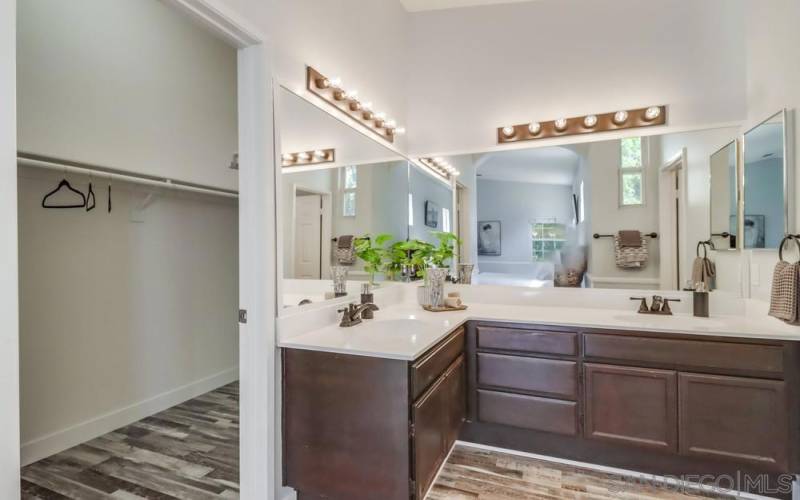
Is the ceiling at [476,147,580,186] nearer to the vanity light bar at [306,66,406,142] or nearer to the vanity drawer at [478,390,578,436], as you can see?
the vanity light bar at [306,66,406,142]

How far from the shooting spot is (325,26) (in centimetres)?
217

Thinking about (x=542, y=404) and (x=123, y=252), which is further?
(x=123, y=252)

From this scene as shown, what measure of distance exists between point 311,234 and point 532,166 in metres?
1.76

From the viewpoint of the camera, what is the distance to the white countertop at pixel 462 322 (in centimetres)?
175

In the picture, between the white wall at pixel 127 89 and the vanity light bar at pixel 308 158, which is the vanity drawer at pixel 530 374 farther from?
the white wall at pixel 127 89

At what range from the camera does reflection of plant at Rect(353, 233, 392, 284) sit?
263 centimetres

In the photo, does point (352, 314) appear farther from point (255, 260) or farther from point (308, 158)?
point (308, 158)

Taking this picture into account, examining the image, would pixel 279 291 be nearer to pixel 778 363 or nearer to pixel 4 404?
pixel 4 404

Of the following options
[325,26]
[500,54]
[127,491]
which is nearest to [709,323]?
[500,54]

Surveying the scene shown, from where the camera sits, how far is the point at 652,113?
8.49 ft

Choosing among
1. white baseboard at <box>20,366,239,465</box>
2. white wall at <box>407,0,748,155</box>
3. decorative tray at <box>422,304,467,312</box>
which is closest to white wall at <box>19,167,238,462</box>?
white baseboard at <box>20,366,239,465</box>

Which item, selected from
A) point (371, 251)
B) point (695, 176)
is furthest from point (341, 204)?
point (695, 176)

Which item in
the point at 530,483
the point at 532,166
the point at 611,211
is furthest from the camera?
the point at 532,166

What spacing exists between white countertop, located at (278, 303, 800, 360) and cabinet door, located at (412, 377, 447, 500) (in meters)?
0.24
